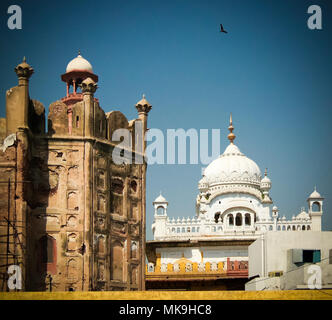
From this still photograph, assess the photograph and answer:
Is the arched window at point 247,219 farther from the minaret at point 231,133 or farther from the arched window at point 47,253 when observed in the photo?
the arched window at point 47,253

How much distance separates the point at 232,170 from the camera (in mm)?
58125

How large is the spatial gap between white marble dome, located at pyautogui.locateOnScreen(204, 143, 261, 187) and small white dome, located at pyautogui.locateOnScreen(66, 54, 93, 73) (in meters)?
20.6

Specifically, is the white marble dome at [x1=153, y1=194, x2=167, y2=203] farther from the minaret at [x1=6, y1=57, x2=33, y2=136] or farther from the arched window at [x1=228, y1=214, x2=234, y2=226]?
the minaret at [x1=6, y1=57, x2=33, y2=136]

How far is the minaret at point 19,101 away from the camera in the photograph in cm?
3147

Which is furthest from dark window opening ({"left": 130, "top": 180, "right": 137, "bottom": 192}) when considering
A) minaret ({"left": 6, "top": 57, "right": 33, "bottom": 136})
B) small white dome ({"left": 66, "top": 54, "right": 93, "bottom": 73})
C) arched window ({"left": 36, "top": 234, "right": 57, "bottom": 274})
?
small white dome ({"left": 66, "top": 54, "right": 93, "bottom": 73})

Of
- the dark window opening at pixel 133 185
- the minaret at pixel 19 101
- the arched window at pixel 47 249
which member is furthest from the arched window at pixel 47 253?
the dark window opening at pixel 133 185

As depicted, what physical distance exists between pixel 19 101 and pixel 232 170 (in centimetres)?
2884

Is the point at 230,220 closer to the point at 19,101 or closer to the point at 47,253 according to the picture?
Result: the point at 47,253

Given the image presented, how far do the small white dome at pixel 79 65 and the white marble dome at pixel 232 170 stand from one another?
20.6 m

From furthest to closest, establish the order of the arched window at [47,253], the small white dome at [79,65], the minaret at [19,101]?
the small white dome at [79,65], the arched window at [47,253], the minaret at [19,101]

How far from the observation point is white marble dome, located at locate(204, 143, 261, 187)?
57844 mm
